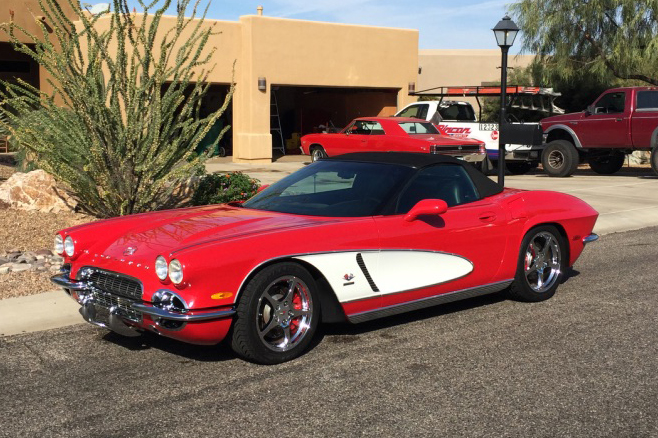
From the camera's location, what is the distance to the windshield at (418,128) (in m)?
20.2

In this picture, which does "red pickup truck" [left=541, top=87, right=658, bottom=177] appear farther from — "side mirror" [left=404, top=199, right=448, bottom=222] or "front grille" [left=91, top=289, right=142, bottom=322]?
"front grille" [left=91, top=289, right=142, bottom=322]

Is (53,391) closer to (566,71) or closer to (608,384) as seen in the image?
(608,384)

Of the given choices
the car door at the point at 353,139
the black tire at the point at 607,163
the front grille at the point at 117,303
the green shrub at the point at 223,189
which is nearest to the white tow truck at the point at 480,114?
the black tire at the point at 607,163

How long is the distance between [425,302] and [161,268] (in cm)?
216

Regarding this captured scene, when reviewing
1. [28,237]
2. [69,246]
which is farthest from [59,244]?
[28,237]

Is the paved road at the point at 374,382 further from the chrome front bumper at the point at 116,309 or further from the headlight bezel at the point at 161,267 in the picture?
the headlight bezel at the point at 161,267

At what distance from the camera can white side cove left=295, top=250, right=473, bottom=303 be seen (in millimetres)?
5705

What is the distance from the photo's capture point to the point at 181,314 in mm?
5098

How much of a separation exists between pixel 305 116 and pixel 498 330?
984 inches

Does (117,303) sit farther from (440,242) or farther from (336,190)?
(440,242)

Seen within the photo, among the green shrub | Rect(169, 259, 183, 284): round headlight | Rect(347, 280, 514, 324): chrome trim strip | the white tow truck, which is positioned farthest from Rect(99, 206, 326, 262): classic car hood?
the white tow truck

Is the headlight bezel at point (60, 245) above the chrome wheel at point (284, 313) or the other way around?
above

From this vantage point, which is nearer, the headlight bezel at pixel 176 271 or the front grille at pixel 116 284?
the headlight bezel at pixel 176 271

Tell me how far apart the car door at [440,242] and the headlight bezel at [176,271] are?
1.47m
